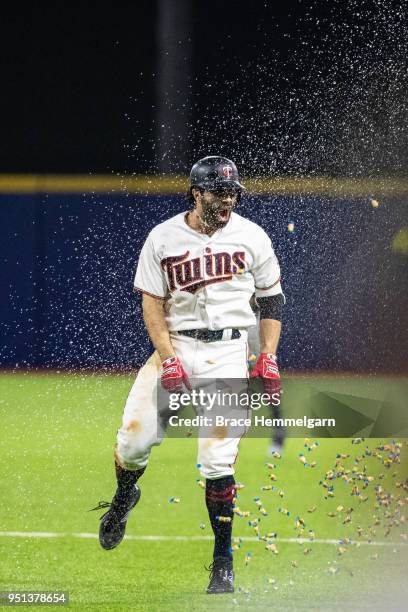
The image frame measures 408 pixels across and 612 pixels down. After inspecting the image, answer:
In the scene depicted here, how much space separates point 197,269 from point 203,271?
26mm

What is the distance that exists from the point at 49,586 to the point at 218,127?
791 centimetres

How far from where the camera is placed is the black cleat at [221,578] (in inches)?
173

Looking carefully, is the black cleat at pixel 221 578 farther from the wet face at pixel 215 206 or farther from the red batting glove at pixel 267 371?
the wet face at pixel 215 206

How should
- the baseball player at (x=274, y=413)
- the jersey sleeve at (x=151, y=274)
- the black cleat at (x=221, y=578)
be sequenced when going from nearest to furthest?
the black cleat at (x=221, y=578) < the jersey sleeve at (x=151, y=274) < the baseball player at (x=274, y=413)

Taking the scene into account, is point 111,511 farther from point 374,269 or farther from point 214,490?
point 374,269

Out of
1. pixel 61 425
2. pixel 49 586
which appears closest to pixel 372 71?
pixel 61 425

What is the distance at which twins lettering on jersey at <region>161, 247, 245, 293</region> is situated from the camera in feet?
14.9

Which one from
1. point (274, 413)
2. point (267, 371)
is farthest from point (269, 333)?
point (274, 413)

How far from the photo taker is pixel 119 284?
424 inches

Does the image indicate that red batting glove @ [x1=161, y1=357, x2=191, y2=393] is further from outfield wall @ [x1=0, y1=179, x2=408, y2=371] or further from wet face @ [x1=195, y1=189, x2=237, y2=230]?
outfield wall @ [x1=0, y1=179, x2=408, y2=371]

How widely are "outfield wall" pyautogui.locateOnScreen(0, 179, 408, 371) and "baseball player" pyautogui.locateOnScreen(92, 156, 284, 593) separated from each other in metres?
5.38

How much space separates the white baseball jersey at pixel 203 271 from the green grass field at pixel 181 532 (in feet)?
3.59

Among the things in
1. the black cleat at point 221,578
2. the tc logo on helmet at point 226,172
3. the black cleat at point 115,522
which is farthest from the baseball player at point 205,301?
the black cleat at point 115,522

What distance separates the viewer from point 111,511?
4.84 m
